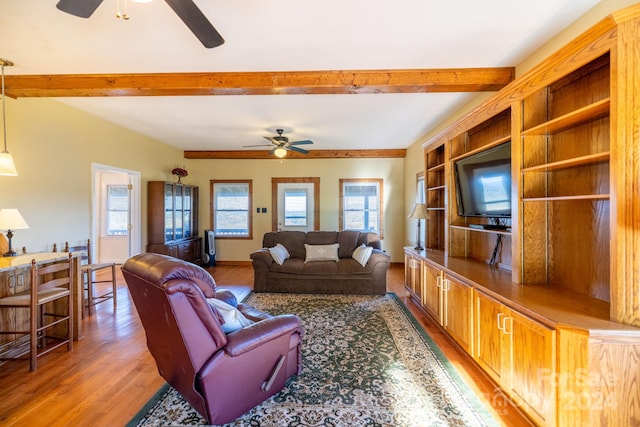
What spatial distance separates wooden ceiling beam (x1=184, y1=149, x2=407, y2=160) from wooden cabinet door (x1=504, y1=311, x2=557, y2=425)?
5.25 metres

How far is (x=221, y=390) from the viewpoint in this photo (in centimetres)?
163

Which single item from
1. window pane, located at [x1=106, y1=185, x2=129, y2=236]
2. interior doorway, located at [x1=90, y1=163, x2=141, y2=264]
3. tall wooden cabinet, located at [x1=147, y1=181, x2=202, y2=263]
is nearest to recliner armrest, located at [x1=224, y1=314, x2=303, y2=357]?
tall wooden cabinet, located at [x1=147, y1=181, x2=202, y2=263]

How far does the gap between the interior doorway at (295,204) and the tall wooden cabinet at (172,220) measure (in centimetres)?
189

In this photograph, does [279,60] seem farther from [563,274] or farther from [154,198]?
[154,198]

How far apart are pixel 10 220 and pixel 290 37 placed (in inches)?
122

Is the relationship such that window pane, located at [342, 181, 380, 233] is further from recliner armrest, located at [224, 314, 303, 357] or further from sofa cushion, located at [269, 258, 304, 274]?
recliner armrest, located at [224, 314, 303, 357]

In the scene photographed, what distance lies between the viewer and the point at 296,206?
694cm

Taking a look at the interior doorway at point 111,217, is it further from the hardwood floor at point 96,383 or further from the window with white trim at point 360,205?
the window with white trim at point 360,205

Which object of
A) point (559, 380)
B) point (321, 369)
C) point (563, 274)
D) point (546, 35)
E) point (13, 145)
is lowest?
point (321, 369)

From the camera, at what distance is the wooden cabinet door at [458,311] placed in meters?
2.38

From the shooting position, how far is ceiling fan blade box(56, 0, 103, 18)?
1553mm

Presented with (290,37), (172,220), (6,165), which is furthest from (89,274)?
(290,37)

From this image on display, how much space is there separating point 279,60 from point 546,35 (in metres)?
2.27

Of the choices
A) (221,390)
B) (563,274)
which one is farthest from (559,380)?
(221,390)
